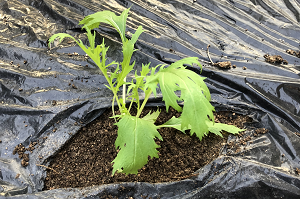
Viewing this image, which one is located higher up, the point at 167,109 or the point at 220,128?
the point at 167,109

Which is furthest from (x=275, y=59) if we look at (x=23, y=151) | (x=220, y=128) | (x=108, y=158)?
(x=23, y=151)

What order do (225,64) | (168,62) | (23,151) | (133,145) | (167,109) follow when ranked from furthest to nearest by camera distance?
(168,62)
(225,64)
(23,151)
(133,145)
(167,109)

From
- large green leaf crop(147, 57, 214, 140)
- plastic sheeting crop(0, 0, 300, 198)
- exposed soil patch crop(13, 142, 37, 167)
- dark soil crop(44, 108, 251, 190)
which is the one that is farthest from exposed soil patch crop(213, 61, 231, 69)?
exposed soil patch crop(13, 142, 37, 167)

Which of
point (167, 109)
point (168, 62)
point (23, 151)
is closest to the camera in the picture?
point (167, 109)

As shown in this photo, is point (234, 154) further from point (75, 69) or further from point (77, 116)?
point (75, 69)

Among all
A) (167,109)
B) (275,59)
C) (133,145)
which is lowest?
(133,145)

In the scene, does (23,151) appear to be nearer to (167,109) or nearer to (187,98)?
(167,109)

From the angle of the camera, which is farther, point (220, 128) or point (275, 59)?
point (275, 59)

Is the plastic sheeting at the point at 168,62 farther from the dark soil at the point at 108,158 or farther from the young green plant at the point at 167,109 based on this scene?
the young green plant at the point at 167,109
